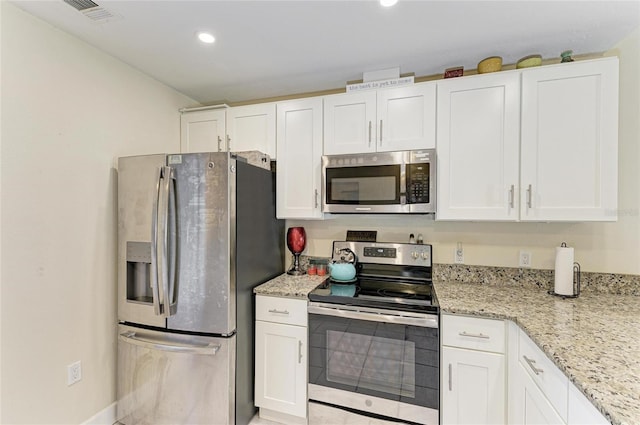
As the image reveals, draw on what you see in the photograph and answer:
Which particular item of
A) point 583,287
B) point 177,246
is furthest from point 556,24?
point 177,246

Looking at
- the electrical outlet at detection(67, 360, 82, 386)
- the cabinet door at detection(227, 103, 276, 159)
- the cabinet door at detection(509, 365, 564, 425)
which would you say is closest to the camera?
the cabinet door at detection(509, 365, 564, 425)

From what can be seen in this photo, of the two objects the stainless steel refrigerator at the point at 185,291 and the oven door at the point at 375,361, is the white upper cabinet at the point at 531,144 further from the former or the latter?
the stainless steel refrigerator at the point at 185,291

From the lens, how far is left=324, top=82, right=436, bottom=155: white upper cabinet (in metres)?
1.95

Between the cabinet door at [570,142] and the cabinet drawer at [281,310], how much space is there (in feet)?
5.03

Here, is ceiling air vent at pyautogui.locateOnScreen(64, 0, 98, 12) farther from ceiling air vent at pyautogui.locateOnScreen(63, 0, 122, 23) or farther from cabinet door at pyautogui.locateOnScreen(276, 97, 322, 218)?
cabinet door at pyautogui.locateOnScreen(276, 97, 322, 218)

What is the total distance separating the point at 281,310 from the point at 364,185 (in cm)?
103

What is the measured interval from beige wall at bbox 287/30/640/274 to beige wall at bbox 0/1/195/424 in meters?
1.81

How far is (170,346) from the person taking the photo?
182 centimetres

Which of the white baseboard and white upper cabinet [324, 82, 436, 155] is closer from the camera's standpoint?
the white baseboard

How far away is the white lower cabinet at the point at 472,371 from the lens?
153 centimetres

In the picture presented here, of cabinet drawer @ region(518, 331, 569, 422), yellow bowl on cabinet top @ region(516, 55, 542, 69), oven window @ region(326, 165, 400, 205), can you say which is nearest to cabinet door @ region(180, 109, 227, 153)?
oven window @ region(326, 165, 400, 205)

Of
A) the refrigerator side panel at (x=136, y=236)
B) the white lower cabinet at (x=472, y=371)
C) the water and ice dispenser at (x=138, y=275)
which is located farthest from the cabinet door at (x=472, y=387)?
the water and ice dispenser at (x=138, y=275)

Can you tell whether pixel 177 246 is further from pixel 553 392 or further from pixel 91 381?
pixel 553 392

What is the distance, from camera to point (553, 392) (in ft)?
3.63
